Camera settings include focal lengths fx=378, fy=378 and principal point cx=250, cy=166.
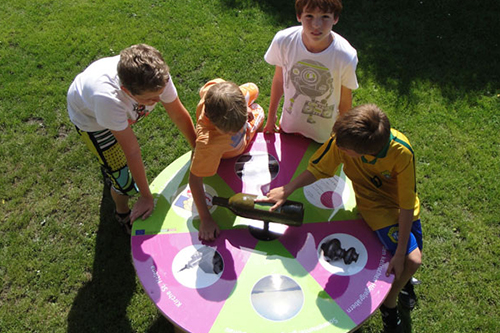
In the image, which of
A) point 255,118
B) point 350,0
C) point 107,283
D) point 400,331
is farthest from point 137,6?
point 400,331

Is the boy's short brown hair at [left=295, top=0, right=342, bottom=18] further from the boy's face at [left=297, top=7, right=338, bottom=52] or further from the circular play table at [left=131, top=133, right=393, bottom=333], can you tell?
the circular play table at [left=131, top=133, right=393, bottom=333]

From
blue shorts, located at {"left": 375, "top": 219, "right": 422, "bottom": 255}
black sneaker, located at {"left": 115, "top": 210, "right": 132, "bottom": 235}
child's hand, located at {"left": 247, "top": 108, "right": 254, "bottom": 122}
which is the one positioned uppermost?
child's hand, located at {"left": 247, "top": 108, "right": 254, "bottom": 122}

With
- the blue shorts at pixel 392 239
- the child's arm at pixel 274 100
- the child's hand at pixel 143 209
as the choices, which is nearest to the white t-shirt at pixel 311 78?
the child's arm at pixel 274 100

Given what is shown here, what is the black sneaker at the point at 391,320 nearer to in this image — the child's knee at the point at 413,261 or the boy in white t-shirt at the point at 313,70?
the child's knee at the point at 413,261

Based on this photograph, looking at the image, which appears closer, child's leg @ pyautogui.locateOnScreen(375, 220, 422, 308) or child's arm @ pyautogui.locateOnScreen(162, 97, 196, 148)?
child's leg @ pyautogui.locateOnScreen(375, 220, 422, 308)

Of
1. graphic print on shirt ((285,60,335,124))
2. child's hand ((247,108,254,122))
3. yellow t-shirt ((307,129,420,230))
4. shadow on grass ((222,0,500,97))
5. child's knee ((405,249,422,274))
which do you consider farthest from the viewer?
shadow on grass ((222,0,500,97))

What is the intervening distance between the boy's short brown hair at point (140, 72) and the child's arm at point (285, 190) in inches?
46.5

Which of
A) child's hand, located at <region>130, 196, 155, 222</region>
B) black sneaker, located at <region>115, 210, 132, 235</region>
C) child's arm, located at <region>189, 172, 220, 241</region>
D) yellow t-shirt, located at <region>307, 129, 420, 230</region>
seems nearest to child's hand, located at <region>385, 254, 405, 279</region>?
yellow t-shirt, located at <region>307, 129, 420, 230</region>

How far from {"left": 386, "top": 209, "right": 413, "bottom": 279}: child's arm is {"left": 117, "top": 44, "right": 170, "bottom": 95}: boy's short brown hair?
2027mm

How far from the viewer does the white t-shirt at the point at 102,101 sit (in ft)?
9.43

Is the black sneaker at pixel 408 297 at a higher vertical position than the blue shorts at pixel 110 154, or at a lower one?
lower

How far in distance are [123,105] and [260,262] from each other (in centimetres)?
162

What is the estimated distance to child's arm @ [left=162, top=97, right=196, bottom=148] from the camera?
348 cm

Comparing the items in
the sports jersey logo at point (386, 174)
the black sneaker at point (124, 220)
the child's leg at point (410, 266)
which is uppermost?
the sports jersey logo at point (386, 174)
